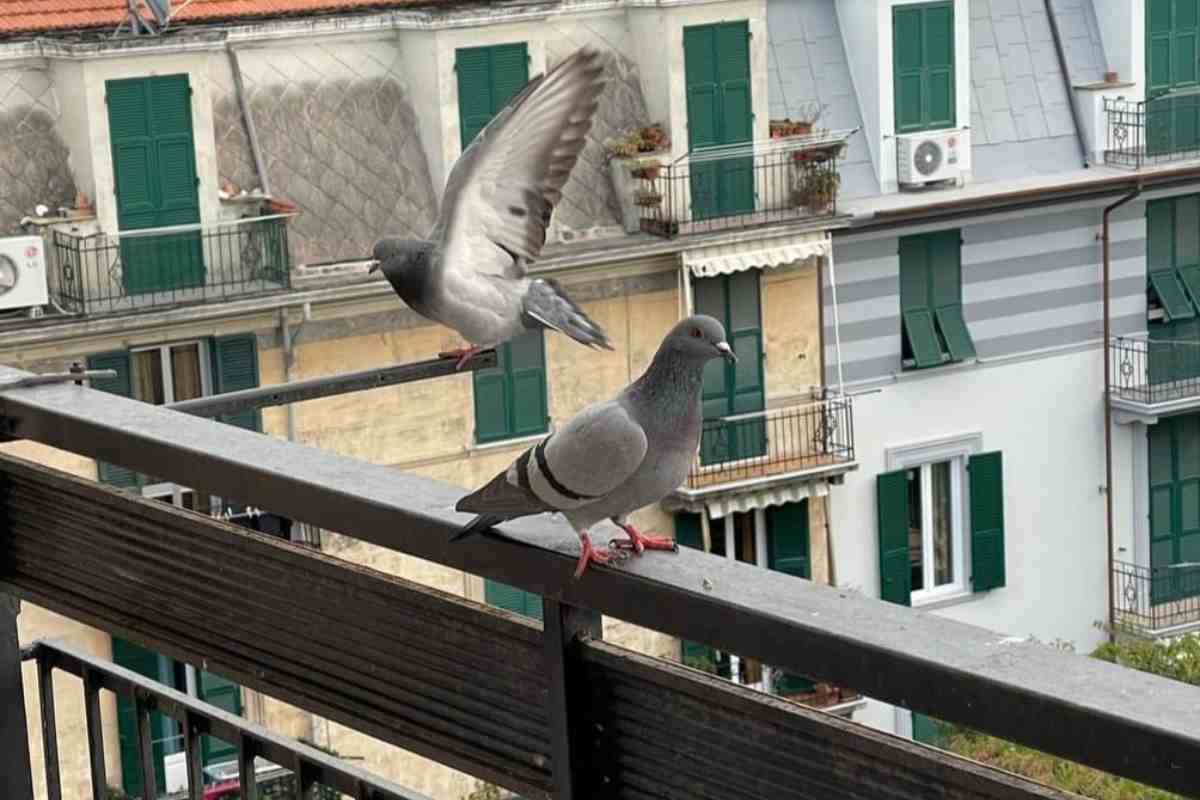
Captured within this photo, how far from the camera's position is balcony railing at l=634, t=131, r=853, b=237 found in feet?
72.5

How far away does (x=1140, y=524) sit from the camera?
25750mm

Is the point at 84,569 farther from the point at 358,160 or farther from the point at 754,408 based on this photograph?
the point at 754,408

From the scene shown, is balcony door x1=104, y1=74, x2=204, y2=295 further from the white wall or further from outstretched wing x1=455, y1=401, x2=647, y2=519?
outstretched wing x1=455, y1=401, x2=647, y2=519

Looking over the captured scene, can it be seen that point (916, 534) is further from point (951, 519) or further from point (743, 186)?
point (743, 186)

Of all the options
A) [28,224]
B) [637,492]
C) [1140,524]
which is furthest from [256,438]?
[1140,524]

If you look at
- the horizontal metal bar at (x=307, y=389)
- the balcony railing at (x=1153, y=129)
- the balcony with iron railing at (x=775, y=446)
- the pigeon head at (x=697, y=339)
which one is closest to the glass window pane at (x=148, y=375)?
the balcony with iron railing at (x=775, y=446)

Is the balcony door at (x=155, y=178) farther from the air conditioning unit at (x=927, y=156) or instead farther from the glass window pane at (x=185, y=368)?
the air conditioning unit at (x=927, y=156)

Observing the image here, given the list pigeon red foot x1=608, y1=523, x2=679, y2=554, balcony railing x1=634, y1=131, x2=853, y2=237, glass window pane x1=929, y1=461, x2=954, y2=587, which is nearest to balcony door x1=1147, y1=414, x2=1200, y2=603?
glass window pane x1=929, y1=461, x2=954, y2=587

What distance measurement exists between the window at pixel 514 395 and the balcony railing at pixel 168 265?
2.26m

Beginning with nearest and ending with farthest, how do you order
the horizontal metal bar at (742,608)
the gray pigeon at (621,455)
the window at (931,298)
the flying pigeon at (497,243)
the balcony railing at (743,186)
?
the horizontal metal bar at (742,608) < the gray pigeon at (621,455) < the flying pigeon at (497,243) < the balcony railing at (743,186) < the window at (931,298)

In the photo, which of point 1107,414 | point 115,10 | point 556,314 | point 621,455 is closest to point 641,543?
point 621,455

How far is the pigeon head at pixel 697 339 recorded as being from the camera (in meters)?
2.58

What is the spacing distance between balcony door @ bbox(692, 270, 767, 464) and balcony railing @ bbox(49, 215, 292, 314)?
418 cm

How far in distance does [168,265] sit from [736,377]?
5.36 meters
